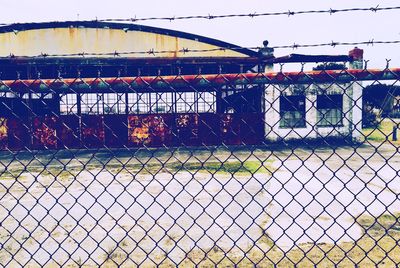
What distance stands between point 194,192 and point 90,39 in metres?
12.7

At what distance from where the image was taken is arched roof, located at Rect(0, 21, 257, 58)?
58.3 feet

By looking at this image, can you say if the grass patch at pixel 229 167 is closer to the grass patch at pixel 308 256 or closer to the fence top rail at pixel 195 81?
the grass patch at pixel 308 256

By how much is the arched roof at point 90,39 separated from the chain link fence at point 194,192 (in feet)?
8.29

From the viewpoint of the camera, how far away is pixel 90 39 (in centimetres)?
1819

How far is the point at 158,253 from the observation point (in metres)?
4.60

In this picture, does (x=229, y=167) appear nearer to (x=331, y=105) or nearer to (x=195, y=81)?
(x=195, y=81)

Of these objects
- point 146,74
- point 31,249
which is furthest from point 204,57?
point 31,249

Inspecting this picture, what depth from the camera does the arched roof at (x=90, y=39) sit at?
58.3 ft

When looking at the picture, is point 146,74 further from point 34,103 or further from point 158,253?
point 158,253

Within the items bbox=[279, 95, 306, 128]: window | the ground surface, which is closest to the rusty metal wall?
bbox=[279, 95, 306, 128]: window

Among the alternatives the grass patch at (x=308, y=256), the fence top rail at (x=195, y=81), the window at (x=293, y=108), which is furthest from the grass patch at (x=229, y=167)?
the fence top rail at (x=195, y=81)

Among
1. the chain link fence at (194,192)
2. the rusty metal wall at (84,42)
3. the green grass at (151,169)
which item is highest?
the rusty metal wall at (84,42)

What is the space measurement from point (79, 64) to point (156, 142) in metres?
5.20

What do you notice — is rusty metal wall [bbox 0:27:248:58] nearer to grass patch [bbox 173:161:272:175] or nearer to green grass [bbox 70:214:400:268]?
grass patch [bbox 173:161:272:175]
